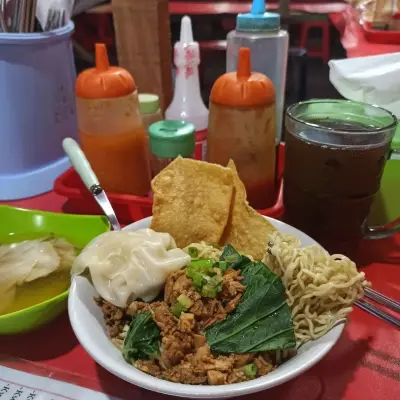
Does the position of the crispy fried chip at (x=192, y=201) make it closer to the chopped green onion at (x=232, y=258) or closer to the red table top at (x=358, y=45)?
the chopped green onion at (x=232, y=258)

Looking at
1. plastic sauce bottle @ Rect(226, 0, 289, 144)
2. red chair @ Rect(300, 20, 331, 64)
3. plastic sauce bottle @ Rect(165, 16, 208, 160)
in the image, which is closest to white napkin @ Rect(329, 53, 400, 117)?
plastic sauce bottle @ Rect(226, 0, 289, 144)

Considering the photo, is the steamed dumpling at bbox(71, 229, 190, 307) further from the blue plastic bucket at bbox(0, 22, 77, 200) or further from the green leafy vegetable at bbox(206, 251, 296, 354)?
the blue plastic bucket at bbox(0, 22, 77, 200)

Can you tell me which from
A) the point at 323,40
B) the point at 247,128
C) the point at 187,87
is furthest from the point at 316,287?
the point at 323,40

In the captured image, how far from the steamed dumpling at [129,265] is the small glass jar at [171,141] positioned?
1.09 ft

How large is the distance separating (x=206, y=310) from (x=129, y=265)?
15cm

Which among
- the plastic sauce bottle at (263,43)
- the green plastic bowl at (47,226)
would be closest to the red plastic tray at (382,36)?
the plastic sauce bottle at (263,43)

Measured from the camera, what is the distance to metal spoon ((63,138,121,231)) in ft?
3.36

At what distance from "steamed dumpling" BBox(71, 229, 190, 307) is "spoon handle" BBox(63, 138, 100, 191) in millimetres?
281

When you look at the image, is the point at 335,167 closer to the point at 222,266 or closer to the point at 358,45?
Answer: the point at 222,266

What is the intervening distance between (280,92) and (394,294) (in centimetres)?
65

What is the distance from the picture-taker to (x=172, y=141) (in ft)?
3.57

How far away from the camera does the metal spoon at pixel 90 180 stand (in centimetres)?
102

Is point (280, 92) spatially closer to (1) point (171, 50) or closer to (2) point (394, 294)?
(1) point (171, 50)

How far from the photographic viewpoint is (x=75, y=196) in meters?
1.16
